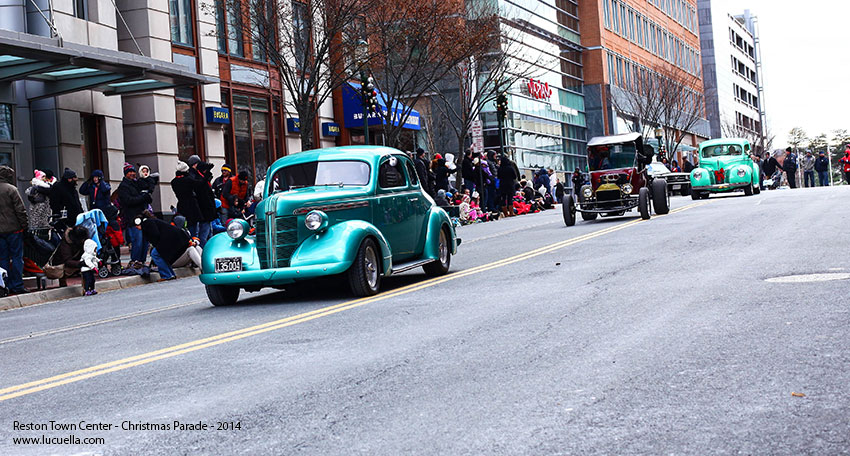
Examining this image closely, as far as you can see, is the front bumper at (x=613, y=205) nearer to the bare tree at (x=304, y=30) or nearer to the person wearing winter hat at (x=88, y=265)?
the bare tree at (x=304, y=30)

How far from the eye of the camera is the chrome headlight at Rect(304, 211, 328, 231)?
1165cm

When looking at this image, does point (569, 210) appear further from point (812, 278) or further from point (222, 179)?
point (812, 278)

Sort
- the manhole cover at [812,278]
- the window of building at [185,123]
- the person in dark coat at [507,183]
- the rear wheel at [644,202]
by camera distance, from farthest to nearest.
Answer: the person in dark coat at [507,183]
the window of building at [185,123]
the rear wheel at [644,202]
the manhole cover at [812,278]

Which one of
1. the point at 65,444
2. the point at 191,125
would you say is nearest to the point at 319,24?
the point at 191,125

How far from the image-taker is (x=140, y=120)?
29.0 metres

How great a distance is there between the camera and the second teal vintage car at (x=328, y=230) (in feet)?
38.2

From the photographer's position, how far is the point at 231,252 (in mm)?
12031

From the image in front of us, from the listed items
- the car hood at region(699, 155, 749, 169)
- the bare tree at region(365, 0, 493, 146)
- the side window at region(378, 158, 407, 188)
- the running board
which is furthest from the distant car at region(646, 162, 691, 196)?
the running board

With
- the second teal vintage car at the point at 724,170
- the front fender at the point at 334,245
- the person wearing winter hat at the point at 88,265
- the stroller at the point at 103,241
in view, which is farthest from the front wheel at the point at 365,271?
the second teal vintage car at the point at 724,170

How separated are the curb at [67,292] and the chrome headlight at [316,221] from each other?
6156 millimetres

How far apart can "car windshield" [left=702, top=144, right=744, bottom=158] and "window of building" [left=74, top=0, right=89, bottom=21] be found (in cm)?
2146

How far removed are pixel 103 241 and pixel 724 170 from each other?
24179 millimetres

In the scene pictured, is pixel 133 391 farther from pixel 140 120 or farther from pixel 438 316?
pixel 140 120

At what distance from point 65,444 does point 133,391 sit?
1315mm
